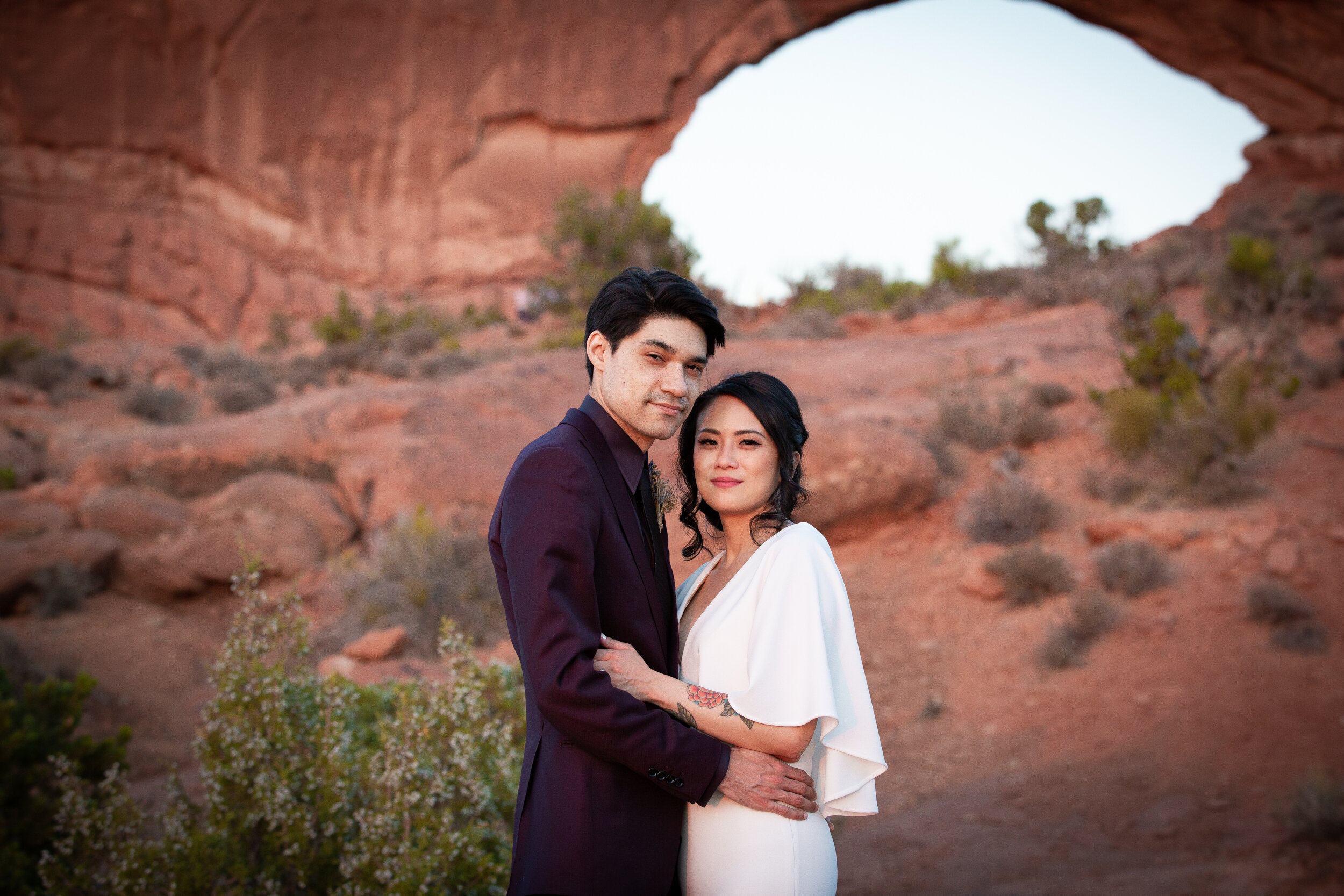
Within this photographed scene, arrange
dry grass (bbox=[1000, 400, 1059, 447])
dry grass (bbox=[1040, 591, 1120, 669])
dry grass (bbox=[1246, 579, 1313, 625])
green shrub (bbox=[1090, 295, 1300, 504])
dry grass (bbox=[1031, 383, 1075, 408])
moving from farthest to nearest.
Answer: dry grass (bbox=[1031, 383, 1075, 408]) < dry grass (bbox=[1000, 400, 1059, 447]) < green shrub (bbox=[1090, 295, 1300, 504]) < dry grass (bbox=[1040, 591, 1120, 669]) < dry grass (bbox=[1246, 579, 1313, 625])

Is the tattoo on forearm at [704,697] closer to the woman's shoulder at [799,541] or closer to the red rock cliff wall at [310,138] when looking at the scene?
the woman's shoulder at [799,541]

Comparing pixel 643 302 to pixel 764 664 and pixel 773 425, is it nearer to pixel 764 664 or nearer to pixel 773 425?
pixel 773 425

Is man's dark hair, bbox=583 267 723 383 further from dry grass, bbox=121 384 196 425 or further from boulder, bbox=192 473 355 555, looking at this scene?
dry grass, bbox=121 384 196 425

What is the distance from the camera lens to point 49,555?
745 centimetres

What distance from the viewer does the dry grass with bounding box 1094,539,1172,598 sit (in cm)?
629

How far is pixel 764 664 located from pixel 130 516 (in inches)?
336

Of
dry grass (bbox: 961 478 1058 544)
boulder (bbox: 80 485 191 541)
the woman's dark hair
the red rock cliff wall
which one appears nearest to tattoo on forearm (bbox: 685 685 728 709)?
the woman's dark hair

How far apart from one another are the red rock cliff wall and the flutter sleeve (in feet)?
82.6

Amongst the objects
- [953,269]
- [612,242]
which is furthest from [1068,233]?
[612,242]

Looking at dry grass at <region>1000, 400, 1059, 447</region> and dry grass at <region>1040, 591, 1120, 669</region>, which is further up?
dry grass at <region>1000, 400, 1059, 447</region>

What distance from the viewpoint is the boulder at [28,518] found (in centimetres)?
771

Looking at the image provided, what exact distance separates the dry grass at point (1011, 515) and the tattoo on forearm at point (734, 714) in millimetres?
6373

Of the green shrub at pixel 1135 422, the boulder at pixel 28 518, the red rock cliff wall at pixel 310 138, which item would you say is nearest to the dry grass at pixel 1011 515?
the green shrub at pixel 1135 422

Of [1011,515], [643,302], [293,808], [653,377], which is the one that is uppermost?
[643,302]
